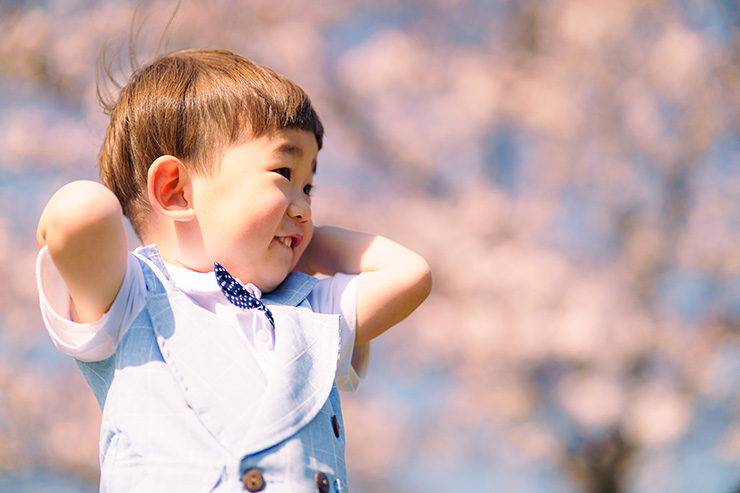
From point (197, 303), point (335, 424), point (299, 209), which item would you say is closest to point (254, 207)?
point (299, 209)

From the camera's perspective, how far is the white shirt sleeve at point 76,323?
99 centimetres

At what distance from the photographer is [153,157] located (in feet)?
4.04

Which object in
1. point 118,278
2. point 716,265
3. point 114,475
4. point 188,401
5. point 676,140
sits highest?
point 118,278

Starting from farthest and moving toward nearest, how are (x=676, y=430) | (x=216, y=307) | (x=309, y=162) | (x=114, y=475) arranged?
(x=676, y=430) < (x=309, y=162) < (x=216, y=307) < (x=114, y=475)

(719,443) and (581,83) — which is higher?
Answer: (581,83)

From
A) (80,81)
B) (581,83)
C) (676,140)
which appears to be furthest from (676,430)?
(80,81)

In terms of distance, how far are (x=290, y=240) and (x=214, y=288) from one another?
0.58 feet

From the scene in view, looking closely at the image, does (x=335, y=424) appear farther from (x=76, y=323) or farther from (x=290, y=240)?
(x=76, y=323)

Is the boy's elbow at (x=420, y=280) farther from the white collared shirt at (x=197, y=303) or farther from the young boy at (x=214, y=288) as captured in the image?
the white collared shirt at (x=197, y=303)

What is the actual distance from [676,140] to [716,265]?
1123mm

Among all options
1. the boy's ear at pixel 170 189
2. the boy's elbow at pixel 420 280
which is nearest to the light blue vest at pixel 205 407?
the boy's ear at pixel 170 189

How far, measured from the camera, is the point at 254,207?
3.84ft

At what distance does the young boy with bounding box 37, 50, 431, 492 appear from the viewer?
99cm

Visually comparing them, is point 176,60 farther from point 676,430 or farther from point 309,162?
point 676,430
